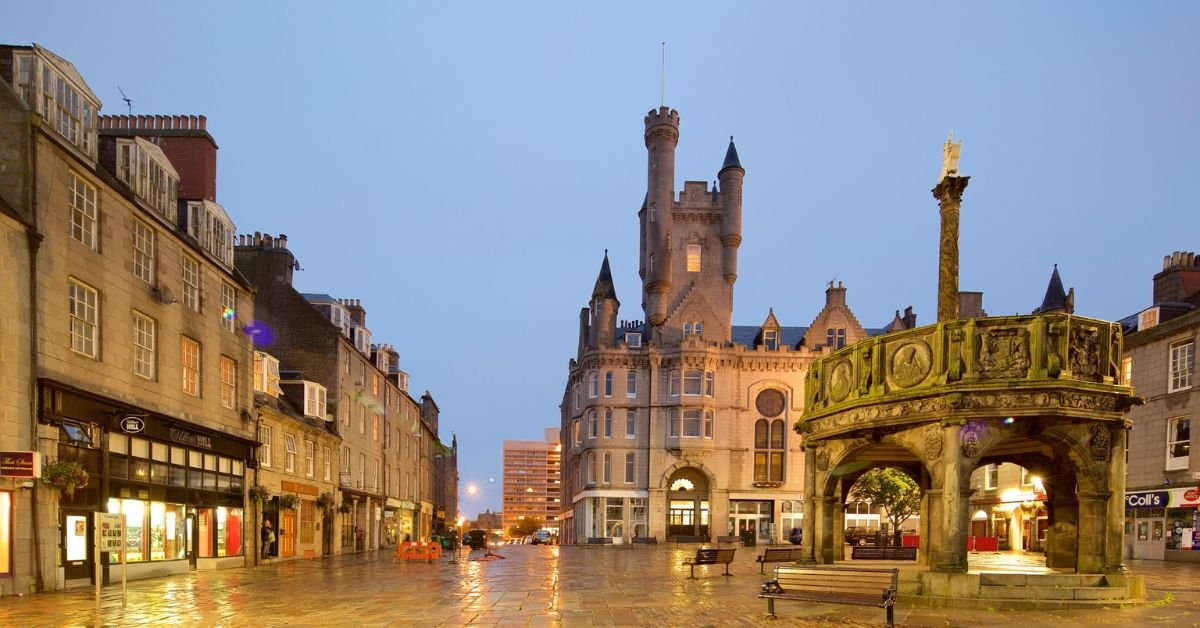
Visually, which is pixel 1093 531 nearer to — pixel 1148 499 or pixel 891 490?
pixel 1148 499

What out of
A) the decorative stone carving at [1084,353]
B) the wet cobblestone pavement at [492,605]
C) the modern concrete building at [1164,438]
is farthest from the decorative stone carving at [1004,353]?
the modern concrete building at [1164,438]

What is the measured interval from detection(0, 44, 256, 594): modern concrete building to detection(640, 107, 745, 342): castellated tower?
134 ft

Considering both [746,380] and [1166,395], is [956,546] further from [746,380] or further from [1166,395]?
[746,380]

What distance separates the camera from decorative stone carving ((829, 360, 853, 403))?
18.8 meters

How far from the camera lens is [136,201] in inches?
923

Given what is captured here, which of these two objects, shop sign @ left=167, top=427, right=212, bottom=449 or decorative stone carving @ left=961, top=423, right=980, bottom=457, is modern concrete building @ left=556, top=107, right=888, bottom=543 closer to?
shop sign @ left=167, top=427, right=212, bottom=449

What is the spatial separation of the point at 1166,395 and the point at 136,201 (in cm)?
3886

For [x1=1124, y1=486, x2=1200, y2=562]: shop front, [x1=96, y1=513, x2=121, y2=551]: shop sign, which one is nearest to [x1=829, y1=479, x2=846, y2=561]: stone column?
[x1=96, y1=513, x2=121, y2=551]: shop sign

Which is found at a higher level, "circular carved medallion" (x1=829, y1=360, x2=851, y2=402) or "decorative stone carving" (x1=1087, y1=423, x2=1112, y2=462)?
"circular carved medallion" (x1=829, y1=360, x2=851, y2=402)

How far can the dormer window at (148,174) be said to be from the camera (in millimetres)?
23859

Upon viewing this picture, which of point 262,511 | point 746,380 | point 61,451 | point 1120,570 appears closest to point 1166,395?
point 1120,570

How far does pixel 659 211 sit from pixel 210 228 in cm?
4302

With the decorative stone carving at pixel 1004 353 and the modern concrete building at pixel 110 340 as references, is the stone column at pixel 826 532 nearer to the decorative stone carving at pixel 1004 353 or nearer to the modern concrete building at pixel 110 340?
the decorative stone carving at pixel 1004 353

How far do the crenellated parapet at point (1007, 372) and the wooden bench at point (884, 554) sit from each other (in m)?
6.37
